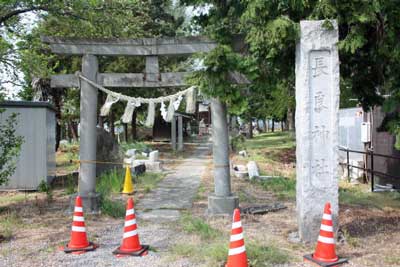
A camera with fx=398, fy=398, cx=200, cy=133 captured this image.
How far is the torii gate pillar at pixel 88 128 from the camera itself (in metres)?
8.42

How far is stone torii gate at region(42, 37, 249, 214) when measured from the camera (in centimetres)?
826

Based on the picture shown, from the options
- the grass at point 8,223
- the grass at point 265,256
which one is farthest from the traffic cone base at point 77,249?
the grass at point 265,256

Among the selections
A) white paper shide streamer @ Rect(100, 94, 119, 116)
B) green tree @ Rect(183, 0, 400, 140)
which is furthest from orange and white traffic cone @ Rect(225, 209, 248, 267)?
Result: white paper shide streamer @ Rect(100, 94, 119, 116)

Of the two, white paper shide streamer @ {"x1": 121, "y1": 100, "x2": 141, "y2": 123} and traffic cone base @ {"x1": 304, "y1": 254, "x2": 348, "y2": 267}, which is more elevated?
white paper shide streamer @ {"x1": 121, "y1": 100, "x2": 141, "y2": 123}

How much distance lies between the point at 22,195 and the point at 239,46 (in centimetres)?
698

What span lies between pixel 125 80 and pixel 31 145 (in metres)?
4.61

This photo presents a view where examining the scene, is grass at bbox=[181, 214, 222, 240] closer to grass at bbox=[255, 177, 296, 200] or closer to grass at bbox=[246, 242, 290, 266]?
grass at bbox=[246, 242, 290, 266]

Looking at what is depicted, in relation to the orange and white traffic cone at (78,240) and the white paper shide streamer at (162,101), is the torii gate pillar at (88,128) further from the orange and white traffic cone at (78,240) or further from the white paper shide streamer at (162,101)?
the orange and white traffic cone at (78,240)

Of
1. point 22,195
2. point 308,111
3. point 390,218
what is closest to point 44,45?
point 22,195

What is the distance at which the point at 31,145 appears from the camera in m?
11.3

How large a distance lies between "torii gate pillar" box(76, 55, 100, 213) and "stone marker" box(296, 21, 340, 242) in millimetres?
4504

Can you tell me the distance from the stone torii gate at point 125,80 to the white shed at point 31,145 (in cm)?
319

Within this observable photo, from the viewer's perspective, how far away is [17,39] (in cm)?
908

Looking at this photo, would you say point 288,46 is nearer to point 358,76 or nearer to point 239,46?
point 239,46
